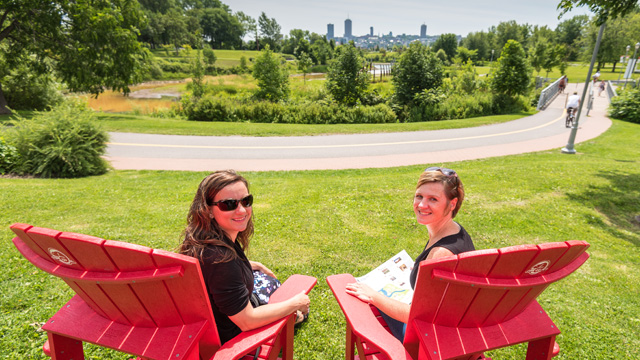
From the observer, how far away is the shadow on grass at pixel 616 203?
18.3 ft

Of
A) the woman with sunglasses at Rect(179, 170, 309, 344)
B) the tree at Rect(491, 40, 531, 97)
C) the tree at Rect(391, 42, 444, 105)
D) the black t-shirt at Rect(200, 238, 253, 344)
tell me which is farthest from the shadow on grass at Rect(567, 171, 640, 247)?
the tree at Rect(491, 40, 531, 97)

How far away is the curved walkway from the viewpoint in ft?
36.3

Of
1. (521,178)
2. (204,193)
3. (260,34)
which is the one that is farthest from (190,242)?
(260,34)

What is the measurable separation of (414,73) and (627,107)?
12.9 meters

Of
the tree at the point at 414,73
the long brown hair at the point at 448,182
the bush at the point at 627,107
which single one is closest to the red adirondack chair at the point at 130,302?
the long brown hair at the point at 448,182

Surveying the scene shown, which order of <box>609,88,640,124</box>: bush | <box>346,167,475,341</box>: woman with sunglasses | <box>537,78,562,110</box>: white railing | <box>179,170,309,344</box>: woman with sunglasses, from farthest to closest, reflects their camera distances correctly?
<box>537,78,562,110</box>: white railing, <box>609,88,640,124</box>: bush, <box>346,167,475,341</box>: woman with sunglasses, <box>179,170,309,344</box>: woman with sunglasses

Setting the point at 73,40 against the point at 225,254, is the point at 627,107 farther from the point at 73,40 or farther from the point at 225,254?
the point at 73,40

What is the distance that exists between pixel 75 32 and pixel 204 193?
74.1 ft

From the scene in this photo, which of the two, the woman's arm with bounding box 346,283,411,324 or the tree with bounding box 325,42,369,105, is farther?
the tree with bounding box 325,42,369,105

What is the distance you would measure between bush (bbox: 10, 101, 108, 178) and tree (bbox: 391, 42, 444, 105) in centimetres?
1811

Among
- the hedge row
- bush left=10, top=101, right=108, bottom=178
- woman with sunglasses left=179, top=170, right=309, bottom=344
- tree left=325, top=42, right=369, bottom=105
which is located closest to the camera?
woman with sunglasses left=179, top=170, right=309, bottom=344

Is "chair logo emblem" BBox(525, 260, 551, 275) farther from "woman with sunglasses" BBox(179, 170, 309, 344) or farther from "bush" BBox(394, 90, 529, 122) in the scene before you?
"bush" BBox(394, 90, 529, 122)

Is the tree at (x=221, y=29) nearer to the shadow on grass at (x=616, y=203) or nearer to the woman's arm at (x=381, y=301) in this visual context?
the shadow on grass at (x=616, y=203)

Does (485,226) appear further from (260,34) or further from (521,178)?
(260,34)
